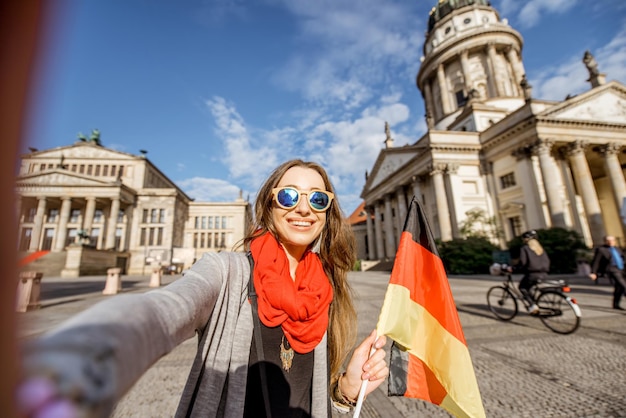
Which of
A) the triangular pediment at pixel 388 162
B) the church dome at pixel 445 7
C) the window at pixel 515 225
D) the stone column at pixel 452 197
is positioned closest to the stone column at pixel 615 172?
the window at pixel 515 225

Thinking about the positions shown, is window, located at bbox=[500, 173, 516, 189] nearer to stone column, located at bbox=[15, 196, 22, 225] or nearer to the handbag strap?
the handbag strap

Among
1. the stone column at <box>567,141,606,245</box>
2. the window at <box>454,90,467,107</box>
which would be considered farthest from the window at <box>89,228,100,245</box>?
the stone column at <box>567,141,606,245</box>

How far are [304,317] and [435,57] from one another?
46.1 metres

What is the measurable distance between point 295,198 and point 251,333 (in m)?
0.82

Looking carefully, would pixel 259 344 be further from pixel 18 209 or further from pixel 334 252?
pixel 18 209

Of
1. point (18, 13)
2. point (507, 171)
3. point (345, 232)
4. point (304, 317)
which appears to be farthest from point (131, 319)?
point (507, 171)

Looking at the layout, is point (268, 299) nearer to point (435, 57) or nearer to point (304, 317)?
point (304, 317)

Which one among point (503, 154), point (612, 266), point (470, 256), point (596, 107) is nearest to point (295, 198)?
point (612, 266)

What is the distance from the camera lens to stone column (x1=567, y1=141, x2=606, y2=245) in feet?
63.7

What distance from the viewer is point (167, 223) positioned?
40.7 meters

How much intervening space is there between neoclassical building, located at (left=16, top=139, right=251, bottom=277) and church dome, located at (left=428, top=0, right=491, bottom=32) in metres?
41.7

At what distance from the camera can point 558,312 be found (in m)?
5.23

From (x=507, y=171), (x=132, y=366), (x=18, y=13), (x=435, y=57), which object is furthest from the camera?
(x=435, y=57)

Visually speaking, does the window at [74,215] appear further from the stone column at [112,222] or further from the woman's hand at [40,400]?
the woman's hand at [40,400]
